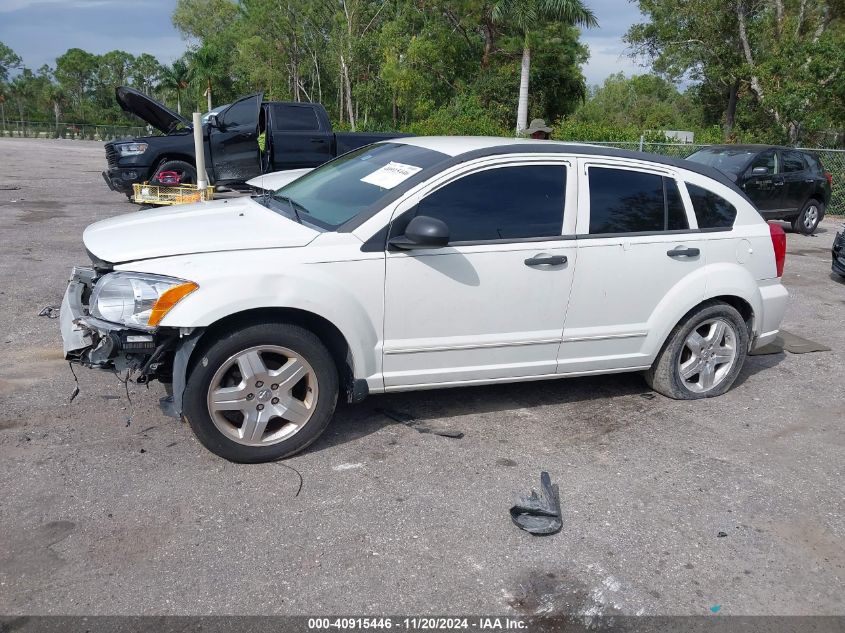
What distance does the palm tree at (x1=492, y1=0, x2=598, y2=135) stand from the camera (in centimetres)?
2936

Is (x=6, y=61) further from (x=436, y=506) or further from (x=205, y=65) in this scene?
(x=436, y=506)

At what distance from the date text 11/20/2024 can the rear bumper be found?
11.4 feet

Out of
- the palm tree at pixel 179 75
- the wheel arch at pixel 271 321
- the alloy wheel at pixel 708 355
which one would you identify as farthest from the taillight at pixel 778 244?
the palm tree at pixel 179 75

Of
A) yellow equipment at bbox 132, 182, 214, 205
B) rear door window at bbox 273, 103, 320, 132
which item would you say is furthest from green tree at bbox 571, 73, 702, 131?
yellow equipment at bbox 132, 182, 214, 205

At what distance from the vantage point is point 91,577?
300cm

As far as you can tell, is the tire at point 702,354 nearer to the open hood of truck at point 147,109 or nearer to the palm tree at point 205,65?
the open hood of truck at point 147,109

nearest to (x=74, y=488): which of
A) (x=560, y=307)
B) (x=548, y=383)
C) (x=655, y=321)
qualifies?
(x=560, y=307)

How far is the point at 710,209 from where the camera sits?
5.12 metres

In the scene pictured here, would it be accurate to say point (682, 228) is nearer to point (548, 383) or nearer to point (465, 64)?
point (548, 383)

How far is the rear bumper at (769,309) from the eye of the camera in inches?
210

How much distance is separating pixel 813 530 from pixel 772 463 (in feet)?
2.43

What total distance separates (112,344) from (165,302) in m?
0.36

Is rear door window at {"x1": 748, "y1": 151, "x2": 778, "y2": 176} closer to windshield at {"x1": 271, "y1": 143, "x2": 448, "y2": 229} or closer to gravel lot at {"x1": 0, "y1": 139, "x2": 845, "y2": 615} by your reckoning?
gravel lot at {"x1": 0, "y1": 139, "x2": 845, "y2": 615}

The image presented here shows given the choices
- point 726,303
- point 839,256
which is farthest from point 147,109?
point 839,256
